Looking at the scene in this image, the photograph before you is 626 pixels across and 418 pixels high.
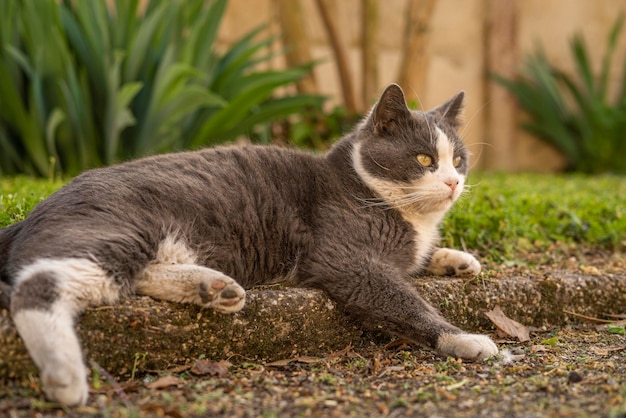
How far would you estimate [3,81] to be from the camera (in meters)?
4.55

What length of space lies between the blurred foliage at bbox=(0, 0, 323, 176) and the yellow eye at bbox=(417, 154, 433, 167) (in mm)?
Result: 2226

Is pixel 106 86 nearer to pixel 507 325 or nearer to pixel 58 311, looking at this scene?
pixel 58 311

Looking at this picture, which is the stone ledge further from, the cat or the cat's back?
the cat's back

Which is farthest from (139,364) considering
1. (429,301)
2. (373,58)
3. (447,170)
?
(373,58)

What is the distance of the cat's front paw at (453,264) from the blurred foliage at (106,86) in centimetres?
230

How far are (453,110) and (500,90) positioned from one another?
5028mm

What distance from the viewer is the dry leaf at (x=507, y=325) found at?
8.84ft

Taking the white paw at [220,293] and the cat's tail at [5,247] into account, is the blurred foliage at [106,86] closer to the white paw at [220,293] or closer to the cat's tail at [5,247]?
the cat's tail at [5,247]

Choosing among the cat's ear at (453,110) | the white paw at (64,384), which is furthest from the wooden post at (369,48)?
the white paw at (64,384)

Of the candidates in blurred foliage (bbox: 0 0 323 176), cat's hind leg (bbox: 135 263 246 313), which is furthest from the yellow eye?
blurred foliage (bbox: 0 0 323 176)

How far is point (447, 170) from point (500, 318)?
618 millimetres

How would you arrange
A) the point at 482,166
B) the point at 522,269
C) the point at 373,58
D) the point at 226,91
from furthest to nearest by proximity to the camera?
the point at 482,166 < the point at 373,58 < the point at 226,91 < the point at 522,269

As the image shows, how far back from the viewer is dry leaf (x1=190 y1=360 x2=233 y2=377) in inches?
86.1

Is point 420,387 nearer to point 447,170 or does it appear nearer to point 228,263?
point 228,263
